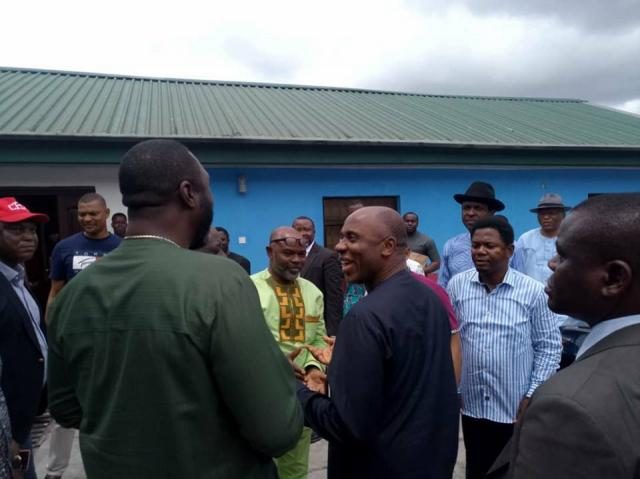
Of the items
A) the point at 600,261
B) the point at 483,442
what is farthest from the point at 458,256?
the point at 600,261

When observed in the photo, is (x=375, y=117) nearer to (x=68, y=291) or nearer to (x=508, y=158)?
(x=508, y=158)

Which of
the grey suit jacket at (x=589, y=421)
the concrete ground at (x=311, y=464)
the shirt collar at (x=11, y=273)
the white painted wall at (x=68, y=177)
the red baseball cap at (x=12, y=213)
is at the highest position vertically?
the white painted wall at (x=68, y=177)

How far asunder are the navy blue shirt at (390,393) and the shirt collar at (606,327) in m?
0.63

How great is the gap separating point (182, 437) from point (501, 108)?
1220cm

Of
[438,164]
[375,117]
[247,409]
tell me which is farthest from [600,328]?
[375,117]

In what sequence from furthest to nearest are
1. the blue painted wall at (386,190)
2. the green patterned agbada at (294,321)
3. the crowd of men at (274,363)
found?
the blue painted wall at (386,190) < the green patterned agbada at (294,321) < the crowd of men at (274,363)

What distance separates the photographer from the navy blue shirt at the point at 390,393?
1.57 m

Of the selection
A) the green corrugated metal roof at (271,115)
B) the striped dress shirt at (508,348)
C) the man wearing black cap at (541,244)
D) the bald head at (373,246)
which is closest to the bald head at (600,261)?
the bald head at (373,246)

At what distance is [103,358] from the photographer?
123cm

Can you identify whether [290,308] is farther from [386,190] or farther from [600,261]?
[386,190]

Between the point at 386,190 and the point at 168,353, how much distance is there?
659cm

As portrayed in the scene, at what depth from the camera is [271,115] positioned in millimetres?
8234

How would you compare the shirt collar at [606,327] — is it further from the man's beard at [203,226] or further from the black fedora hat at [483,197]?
the black fedora hat at [483,197]

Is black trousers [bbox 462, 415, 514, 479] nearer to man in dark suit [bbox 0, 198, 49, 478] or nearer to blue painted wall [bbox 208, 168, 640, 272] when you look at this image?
man in dark suit [bbox 0, 198, 49, 478]
